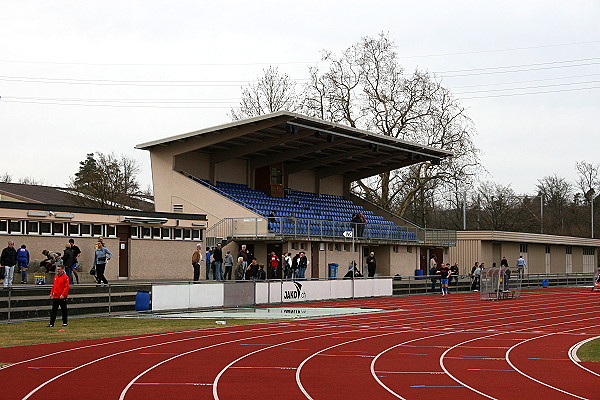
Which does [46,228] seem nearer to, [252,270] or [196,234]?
[252,270]

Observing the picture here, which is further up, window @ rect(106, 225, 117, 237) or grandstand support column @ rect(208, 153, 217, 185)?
grandstand support column @ rect(208, 153, 217, 185)

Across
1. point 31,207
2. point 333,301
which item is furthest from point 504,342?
point 31,207

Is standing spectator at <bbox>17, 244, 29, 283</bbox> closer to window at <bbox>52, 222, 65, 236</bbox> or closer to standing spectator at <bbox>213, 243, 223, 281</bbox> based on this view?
window at <bbox>52, 222, 65, 236</bbox>

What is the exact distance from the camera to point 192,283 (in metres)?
28.1

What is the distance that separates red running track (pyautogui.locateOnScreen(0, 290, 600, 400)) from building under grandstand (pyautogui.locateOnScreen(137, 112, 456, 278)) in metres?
20.3

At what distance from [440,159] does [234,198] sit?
17050 mm

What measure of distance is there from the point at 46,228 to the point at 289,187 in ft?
71.9

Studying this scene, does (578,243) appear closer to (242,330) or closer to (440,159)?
(440,159)

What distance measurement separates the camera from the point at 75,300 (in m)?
24.7

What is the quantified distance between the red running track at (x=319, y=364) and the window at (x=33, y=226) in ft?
47.0

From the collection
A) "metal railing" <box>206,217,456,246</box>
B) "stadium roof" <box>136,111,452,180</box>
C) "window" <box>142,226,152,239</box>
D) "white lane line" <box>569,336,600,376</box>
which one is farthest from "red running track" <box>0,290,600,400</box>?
"stadium roof" <box>136,111,452,180</box>

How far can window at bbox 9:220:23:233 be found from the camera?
32.3m

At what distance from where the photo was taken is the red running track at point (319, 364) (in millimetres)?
11273

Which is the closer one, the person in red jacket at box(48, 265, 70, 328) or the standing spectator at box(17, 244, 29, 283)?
the person in red jacket at box(48, 265, 70, 328)
